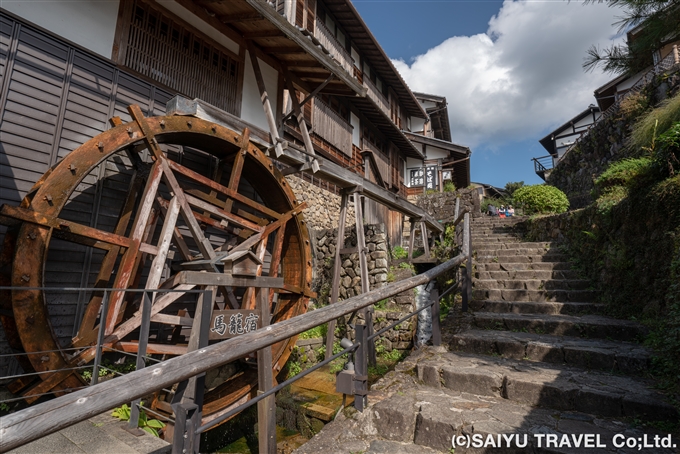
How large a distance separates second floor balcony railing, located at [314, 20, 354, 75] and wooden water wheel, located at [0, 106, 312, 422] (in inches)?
270

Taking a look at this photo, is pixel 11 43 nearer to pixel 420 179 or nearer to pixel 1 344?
pixel 1 344

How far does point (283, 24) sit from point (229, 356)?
19.0 feet

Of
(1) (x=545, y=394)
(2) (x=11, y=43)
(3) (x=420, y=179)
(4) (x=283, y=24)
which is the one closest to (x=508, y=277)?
(1) (x=545, y=394)

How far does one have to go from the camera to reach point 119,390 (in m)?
1.21

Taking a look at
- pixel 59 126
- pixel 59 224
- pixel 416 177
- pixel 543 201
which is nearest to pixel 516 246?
pixel 543 201

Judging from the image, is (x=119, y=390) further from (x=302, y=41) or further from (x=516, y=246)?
(x=516, y=246)

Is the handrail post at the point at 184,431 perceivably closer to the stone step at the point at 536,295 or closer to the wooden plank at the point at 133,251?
the wooden plank at the point at 133,251

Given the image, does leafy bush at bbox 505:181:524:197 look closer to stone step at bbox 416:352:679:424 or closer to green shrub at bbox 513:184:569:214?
green shrub at bbox 513:184:569:214

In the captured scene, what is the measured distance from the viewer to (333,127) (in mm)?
11102

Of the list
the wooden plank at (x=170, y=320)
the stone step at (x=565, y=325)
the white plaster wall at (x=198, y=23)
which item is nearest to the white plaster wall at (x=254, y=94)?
the white plaster wall at (x=198, y=23)

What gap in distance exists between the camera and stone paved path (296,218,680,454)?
2.17 metres

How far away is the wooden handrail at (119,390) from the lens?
0.97 m

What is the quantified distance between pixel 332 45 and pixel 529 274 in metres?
10.1

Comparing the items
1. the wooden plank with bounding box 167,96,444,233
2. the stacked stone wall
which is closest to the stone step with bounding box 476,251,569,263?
the wooden plank with bounding box 167,96,444,233
